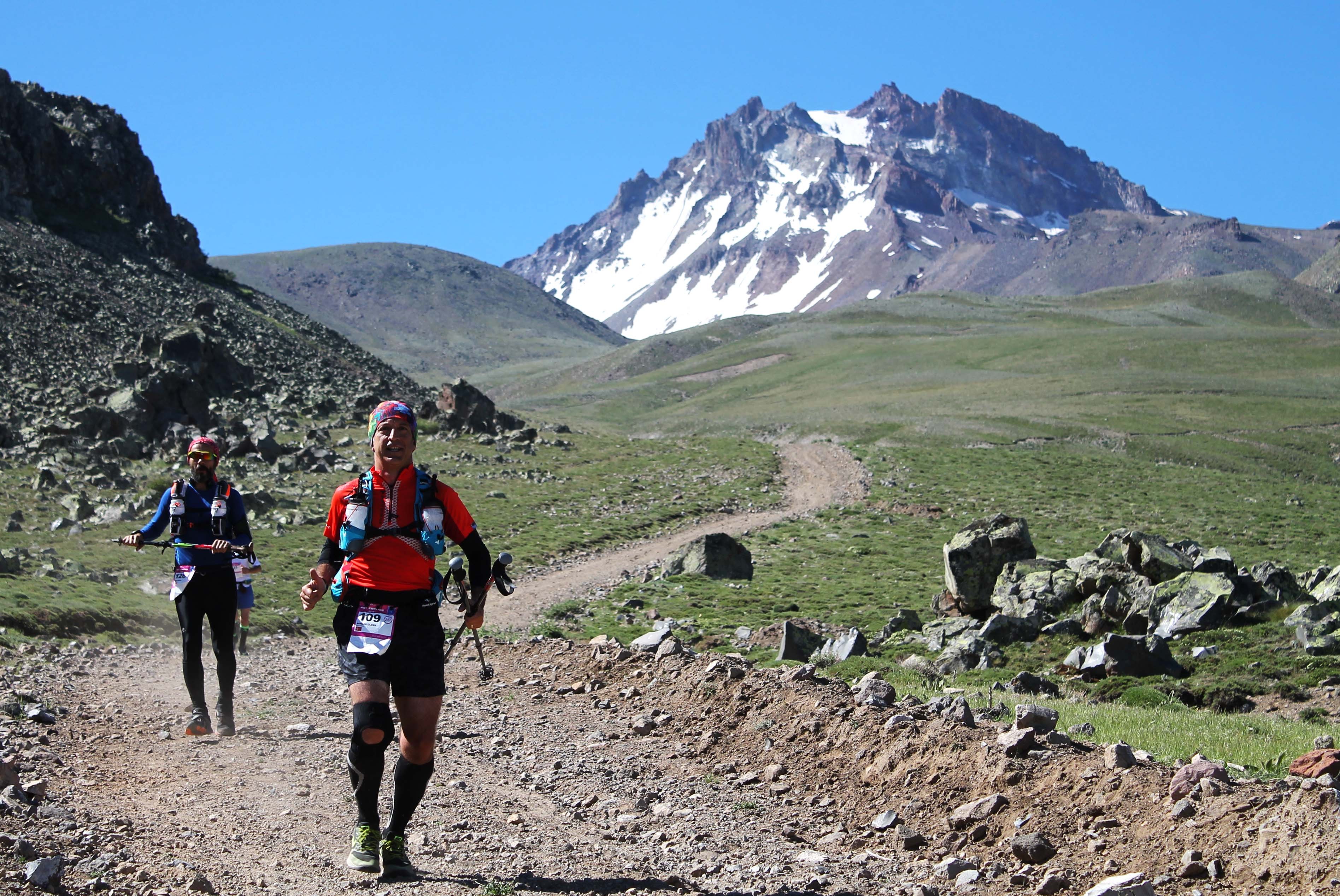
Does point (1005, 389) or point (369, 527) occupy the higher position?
point (1005, 389)

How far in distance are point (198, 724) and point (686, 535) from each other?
27809mm

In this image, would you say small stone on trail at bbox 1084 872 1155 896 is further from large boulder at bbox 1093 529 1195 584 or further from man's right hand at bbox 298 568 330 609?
large boulder at bbox 1093 529 1195 584

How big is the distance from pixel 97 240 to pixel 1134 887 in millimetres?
86610

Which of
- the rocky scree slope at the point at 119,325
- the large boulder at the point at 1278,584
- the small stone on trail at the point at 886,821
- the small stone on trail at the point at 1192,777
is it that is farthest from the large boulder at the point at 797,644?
the rocky scree slope at the point at 119,325

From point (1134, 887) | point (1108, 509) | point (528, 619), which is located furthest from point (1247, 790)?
point (1108, 509)

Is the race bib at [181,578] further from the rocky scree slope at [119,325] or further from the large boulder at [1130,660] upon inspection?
the rocky scree slope at [119,325]

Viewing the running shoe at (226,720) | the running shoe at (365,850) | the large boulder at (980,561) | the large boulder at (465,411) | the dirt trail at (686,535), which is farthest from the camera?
the large boulder at (465,411)

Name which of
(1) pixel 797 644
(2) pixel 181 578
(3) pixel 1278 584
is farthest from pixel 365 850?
(3) pixel 1278 584

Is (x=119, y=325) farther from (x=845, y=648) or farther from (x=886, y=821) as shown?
(x=886, y=821)

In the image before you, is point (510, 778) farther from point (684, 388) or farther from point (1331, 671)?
point (684, 388)

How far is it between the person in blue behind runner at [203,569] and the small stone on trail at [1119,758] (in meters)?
8.64

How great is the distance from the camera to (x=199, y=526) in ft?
39.8

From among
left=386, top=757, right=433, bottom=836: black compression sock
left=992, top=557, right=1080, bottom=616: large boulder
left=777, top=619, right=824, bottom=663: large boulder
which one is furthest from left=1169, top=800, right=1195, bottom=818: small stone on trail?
left=992, top=557, right=1080, bottom=616: large boulder

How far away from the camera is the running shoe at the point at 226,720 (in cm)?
1169
